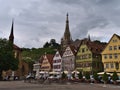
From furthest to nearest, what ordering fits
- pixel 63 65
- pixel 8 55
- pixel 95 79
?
pixel 63 65
pixel 8 55
pixel 95 79

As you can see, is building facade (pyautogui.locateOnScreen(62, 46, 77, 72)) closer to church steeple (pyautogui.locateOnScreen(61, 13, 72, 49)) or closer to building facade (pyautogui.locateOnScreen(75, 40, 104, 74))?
building facade (pyautogui.locateOnScreen(75, 40, 104, 74))

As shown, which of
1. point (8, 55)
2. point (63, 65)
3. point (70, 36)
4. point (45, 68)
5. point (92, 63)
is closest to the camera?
point (8, 55)

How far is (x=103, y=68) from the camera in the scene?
7619 centimetres

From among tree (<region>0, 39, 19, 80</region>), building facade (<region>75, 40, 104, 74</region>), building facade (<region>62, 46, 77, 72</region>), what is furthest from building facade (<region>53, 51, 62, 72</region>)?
tree (<region>0, 39, 19, 80</region>)

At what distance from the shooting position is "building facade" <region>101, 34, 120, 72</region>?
68625 millimetres

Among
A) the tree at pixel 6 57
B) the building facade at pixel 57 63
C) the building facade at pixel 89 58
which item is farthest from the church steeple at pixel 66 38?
the tree at pixel 6 57

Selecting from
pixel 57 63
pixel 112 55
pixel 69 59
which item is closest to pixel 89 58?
pixel 112 55

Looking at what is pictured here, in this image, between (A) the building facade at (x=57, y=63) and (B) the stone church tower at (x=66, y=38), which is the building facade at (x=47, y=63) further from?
(B) the stone church tower at (x=66, y=38)

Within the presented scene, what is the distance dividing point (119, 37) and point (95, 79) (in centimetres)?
1999

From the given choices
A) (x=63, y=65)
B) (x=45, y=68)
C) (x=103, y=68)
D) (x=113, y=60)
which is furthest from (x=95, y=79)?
(x=45, y=68)

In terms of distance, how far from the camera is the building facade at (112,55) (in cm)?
6862

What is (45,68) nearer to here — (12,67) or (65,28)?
(12,67)

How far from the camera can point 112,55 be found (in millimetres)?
70250

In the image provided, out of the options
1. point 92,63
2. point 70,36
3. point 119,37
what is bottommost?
point 92,63
